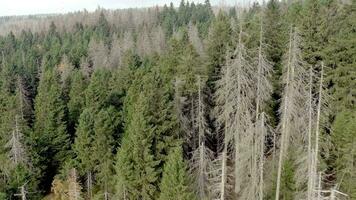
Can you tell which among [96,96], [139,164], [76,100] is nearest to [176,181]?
[139,164]

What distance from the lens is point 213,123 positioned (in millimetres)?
41344

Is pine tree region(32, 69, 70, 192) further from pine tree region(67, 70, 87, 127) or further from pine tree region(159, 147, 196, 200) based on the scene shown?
pine tree region(159, 147, 196, 200)

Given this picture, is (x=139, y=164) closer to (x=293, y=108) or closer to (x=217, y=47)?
(x=293, y=108)

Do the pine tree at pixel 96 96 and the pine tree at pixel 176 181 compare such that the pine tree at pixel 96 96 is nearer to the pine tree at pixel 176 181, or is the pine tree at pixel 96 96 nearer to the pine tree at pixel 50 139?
the pine tree at pixel 50 139

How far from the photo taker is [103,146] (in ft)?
138

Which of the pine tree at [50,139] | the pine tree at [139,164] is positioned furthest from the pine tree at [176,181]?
the pine tree at [50,139]

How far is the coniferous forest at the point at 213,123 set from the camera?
30188 millimetres

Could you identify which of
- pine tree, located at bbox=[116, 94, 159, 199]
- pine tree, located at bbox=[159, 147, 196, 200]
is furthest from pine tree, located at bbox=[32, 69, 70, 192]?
pine tree, located at bbox=[159, 147, 196, 200]

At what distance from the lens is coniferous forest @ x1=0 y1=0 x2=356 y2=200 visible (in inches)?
1188

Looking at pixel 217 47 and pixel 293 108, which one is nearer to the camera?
pixel 293 108

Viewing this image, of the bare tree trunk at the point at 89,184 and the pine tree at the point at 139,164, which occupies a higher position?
the pine tree at the point at 139,164

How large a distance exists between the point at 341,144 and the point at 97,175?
2122cm

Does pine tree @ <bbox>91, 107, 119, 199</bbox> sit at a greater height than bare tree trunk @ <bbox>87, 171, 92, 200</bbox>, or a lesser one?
greater

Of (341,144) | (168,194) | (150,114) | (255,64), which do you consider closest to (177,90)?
(150,114)
